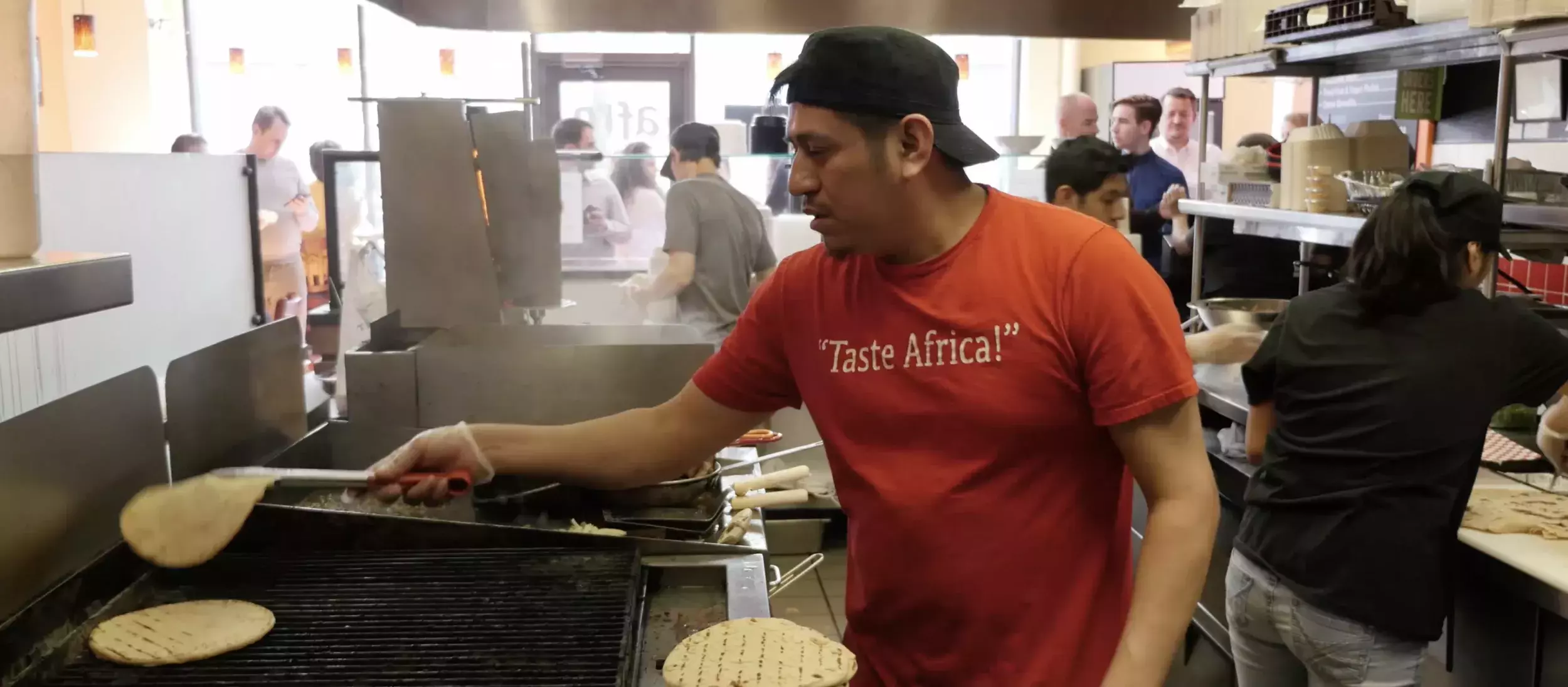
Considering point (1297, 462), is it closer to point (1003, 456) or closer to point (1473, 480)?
point (1473, 480)

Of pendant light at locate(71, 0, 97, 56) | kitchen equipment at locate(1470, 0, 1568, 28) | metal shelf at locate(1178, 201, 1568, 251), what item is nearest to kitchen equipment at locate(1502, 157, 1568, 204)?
metal shelf at locate(1178, 201, 1568, 251)

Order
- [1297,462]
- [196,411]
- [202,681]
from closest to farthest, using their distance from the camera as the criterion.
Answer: [202,681] < [196,411] < [1297,462]

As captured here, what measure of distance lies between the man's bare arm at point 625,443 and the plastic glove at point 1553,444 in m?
1.62

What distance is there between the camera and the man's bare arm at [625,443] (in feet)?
5.29

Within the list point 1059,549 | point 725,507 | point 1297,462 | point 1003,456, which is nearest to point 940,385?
point 1003,456

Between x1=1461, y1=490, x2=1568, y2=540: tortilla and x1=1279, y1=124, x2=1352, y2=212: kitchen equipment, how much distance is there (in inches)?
Answer: 40.6

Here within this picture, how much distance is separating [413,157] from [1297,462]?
194 cm

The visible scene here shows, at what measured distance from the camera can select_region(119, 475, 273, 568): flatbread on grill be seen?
4.90 ft

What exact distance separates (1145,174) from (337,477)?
3.99 meters

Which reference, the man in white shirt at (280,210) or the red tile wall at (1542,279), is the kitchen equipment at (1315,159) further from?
the man in white shirt at (280,210)

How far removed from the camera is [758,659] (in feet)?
4.09

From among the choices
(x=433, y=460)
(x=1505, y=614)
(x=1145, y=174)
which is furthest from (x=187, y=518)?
(x=1145, y=174)

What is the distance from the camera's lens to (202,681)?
127 centimetres

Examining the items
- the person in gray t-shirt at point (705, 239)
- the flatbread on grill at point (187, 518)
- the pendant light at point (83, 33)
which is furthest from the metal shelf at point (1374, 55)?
the pendant light at point (83, 33)
